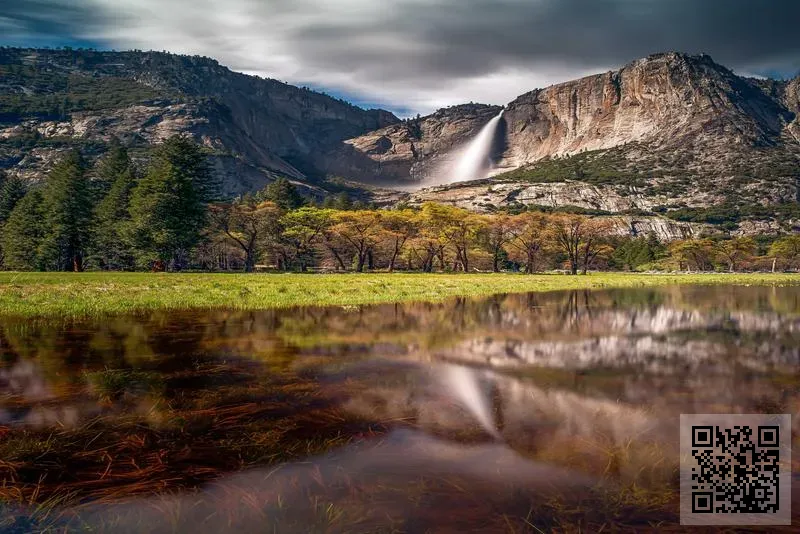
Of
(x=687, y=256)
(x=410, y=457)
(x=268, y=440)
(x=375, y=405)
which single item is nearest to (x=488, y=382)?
(x=375, y=405)

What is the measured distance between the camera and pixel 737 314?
78.6ft

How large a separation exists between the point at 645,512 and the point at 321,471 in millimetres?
3371

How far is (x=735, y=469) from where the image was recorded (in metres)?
5.46

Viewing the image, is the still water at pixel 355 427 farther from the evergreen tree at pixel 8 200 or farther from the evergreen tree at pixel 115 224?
the evergreen tree at pixel 8 200

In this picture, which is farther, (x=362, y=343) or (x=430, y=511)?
(x=362, y=343)

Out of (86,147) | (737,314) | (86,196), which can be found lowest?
(737,314)

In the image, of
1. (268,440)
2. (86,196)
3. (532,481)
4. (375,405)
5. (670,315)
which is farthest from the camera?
(86,196)

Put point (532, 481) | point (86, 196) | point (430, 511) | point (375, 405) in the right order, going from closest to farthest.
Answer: point (430, 511)
point (532, 481)
point (375, 405)
point (86, 196)

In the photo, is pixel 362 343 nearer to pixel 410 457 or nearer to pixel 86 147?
pixel 410 457

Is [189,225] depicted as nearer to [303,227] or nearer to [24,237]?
[303,227]

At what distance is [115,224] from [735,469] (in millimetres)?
72353

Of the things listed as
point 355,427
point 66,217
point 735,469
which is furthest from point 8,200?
point 735,469

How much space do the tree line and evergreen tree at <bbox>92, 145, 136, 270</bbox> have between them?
0.61 ft

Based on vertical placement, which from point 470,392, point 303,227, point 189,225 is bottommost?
point 470,392
